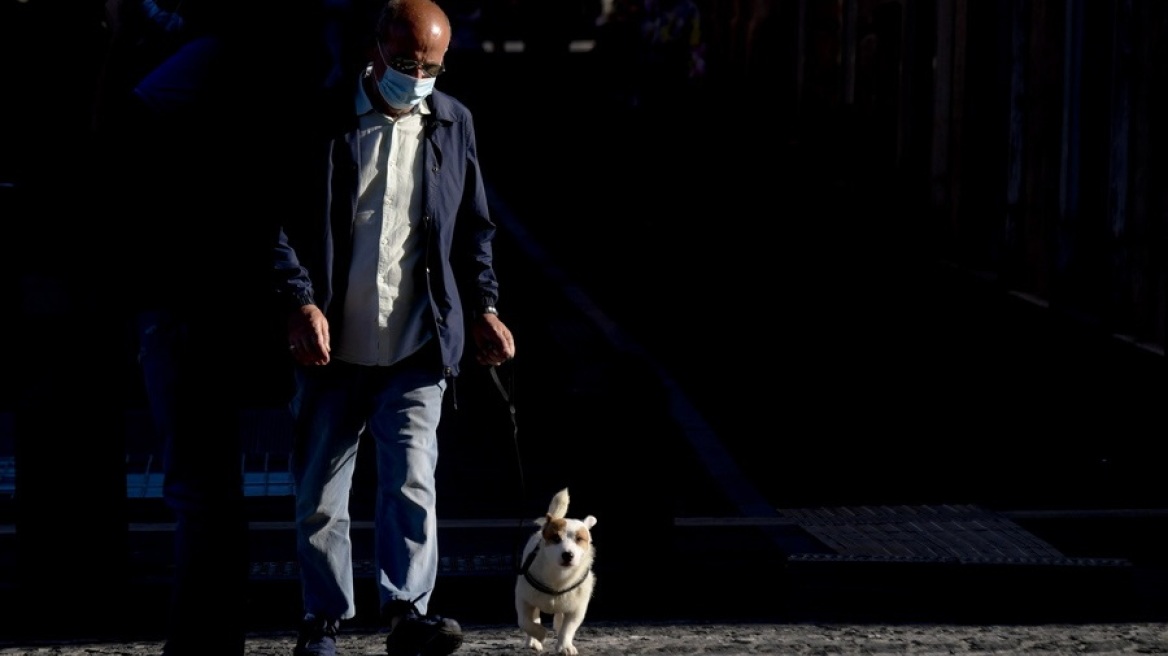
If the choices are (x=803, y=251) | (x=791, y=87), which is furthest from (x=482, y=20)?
(x=803, y=251)

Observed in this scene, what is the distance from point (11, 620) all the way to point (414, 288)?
1.88 m

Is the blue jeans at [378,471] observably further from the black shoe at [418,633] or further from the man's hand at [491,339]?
the man's hand at [491,339]

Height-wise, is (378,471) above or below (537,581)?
above

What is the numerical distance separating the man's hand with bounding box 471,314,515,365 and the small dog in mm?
465

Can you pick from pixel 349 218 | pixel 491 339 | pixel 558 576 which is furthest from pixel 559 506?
pixel 349 218

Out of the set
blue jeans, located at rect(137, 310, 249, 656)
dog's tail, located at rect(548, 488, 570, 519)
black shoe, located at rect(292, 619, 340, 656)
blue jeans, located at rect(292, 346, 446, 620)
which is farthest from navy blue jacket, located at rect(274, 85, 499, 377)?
black shoe, located at rect(292, 619, 340, 656)

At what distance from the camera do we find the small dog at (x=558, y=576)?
228 inches

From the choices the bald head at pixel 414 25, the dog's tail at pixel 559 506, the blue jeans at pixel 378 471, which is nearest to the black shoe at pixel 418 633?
the blue jeans at pixel 378 471

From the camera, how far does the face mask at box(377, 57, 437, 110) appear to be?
538 centimetres

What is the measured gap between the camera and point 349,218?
18.1ft

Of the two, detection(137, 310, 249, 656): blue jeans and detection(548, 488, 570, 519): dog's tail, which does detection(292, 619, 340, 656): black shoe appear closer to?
detection(137, 310, 249, 656): blue jeans

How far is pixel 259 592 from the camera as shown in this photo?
661 centimetres

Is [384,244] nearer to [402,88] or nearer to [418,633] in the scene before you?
[402,88]

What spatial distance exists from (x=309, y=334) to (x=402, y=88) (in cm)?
66
